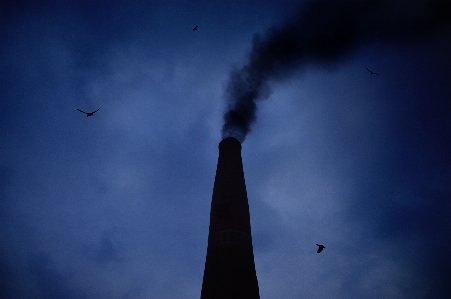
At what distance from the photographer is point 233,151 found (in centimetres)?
1711

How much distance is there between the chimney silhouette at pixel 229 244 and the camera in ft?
36.3

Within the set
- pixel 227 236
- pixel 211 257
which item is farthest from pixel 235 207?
pixel 211 257

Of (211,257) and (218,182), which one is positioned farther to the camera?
(218,182)

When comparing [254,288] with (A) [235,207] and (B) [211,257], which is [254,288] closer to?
(B) [211,257]

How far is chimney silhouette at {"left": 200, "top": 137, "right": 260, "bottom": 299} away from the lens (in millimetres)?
11062

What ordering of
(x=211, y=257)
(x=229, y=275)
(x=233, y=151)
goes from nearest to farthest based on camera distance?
1. (x=229, y=275)
2. (x=211, y=257)
3. (x=233, y=151)

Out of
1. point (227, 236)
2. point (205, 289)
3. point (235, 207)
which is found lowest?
point (205, 289)

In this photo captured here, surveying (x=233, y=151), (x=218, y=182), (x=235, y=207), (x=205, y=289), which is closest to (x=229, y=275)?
(x=205, y=289)

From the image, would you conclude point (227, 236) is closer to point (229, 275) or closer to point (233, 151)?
point (229, 275)

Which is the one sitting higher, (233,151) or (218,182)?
(233,151)

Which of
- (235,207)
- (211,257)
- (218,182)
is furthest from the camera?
(218,182)

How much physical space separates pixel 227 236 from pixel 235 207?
1688mm

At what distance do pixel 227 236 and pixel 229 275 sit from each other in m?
1.81

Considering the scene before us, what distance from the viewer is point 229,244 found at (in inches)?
485
